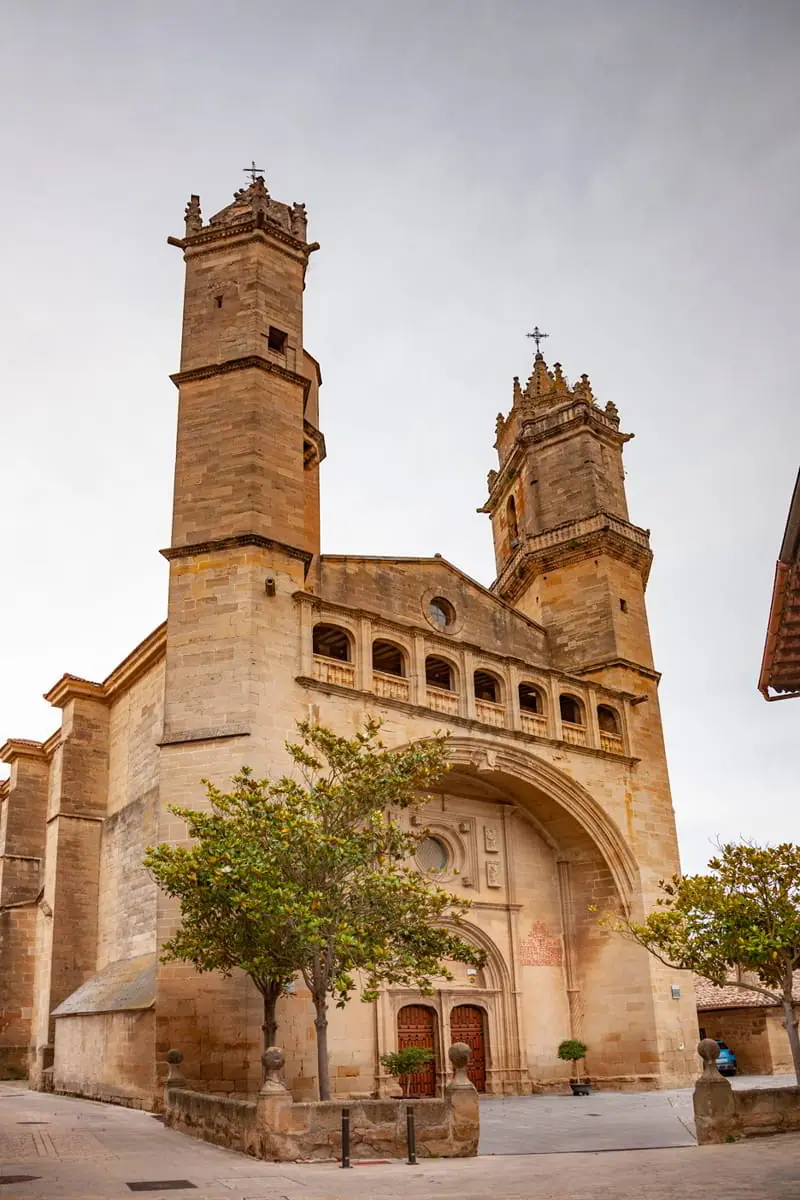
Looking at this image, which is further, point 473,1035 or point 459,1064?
point 473,1035

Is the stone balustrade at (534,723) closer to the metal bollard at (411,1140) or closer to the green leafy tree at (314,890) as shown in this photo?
the green leafy tree at (314,890)

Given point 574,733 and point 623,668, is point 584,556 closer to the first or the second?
point 623,668

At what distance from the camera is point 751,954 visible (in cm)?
1602

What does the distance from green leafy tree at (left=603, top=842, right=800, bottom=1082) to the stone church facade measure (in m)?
6.60

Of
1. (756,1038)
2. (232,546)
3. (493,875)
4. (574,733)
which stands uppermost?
(232,546)

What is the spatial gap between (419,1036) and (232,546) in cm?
1212

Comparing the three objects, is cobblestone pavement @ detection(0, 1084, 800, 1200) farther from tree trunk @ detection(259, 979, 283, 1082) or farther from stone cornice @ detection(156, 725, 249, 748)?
stone cornice @ detection(156, 725, 249, 748)

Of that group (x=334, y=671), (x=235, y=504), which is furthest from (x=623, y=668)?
(x=235, y=504)

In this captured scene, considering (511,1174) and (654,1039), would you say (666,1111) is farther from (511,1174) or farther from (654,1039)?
(511,1174)

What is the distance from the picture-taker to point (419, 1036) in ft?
77.9

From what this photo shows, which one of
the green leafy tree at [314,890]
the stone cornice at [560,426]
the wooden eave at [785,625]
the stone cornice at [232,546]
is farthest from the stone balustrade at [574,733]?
the wooden eave at [785,625]

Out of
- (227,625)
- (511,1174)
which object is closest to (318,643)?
(227,625)

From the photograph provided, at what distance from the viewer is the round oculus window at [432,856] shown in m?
25.4

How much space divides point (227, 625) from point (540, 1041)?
13.3 meters
